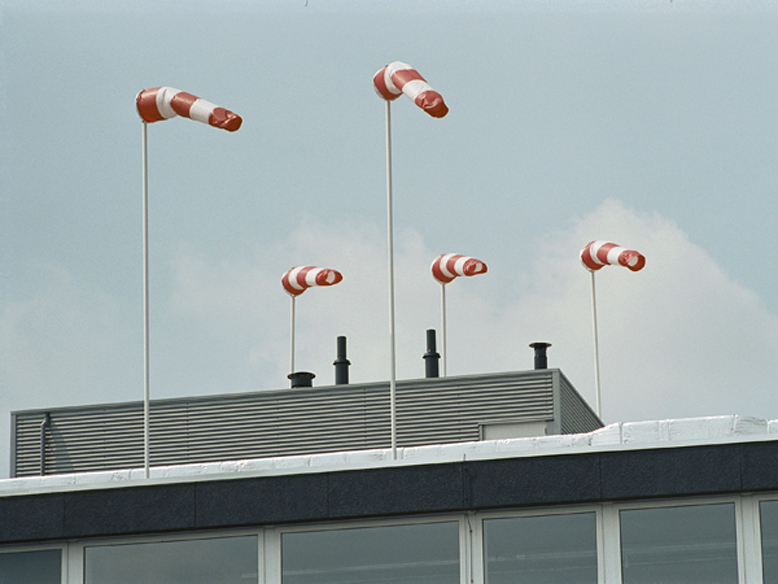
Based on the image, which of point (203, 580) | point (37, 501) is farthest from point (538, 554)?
point (37, 501)

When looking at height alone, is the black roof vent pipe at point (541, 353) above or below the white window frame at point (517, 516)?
above

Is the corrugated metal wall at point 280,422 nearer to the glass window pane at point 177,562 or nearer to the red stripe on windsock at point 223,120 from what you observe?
the red stripe on windsock at point 223,120

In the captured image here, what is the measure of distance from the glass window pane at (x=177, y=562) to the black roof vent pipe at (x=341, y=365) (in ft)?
50.5

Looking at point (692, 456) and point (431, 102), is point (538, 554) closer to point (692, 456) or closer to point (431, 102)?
point (692, 456)

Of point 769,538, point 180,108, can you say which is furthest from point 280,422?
point 769,538

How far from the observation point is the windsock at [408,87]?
51.9 feet

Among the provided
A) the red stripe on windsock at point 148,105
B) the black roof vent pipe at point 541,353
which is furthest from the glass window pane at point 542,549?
the black roof vent pipe at point 541,353

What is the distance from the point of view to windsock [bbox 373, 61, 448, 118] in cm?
1581

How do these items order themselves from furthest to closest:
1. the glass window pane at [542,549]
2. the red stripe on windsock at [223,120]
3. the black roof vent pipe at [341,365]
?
the black roof vent pipe at [341,365]
the red stripe on windsock at [223,120]
the glass window pane at [542,549]

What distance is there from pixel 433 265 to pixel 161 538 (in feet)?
56.3

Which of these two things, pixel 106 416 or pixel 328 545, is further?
pixel 106 416

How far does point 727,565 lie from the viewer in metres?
13.0

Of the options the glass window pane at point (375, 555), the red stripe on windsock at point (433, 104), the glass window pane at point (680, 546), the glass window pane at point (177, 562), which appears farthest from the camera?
the red stripe on windsock at point (433, 104)

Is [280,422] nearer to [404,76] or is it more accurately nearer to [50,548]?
[404,76]
